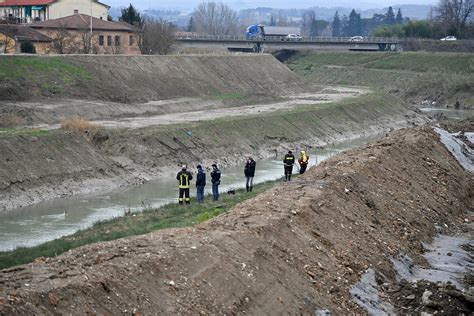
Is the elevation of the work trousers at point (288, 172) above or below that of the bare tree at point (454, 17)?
below

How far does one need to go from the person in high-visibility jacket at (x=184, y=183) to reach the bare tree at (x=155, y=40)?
46.9 metres

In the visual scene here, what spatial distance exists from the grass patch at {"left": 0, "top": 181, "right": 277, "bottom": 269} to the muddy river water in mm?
1587

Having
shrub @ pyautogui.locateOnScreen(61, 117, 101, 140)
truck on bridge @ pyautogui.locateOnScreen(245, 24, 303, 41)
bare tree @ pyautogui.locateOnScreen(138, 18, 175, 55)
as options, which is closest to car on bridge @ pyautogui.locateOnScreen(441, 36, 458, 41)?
truck on bridge @ pyautogui.locateOnScreen(245, 24, 303, 41)

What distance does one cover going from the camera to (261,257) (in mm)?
17953

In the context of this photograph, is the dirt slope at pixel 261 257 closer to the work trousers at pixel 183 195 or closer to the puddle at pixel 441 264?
the puddle at pixel 441 264

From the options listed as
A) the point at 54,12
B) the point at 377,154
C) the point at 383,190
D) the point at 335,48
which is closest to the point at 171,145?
the point at 377,154

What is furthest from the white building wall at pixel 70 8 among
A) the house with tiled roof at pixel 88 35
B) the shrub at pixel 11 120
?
the shrub at pixel 11 120

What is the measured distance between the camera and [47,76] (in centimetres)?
5144

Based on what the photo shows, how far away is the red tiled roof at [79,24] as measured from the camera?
68750 millimetres

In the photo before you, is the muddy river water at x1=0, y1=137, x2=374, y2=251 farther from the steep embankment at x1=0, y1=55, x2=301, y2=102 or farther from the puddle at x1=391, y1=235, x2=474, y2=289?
the steep embankment at x1=0, y1=55, x2=301, y2=102

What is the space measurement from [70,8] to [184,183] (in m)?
54.5

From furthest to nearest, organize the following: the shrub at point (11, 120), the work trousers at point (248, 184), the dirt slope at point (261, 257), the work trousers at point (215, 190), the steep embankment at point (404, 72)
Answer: the steep embankment at point (404, 72), the shrub at point (11, 120), the work trousers at point (248, 184), the work trousers at point (215, 190), the dirt slope at point (261, 257)

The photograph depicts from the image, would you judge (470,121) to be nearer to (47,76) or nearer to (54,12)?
(47,76)

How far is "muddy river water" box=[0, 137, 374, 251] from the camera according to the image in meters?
26.5
